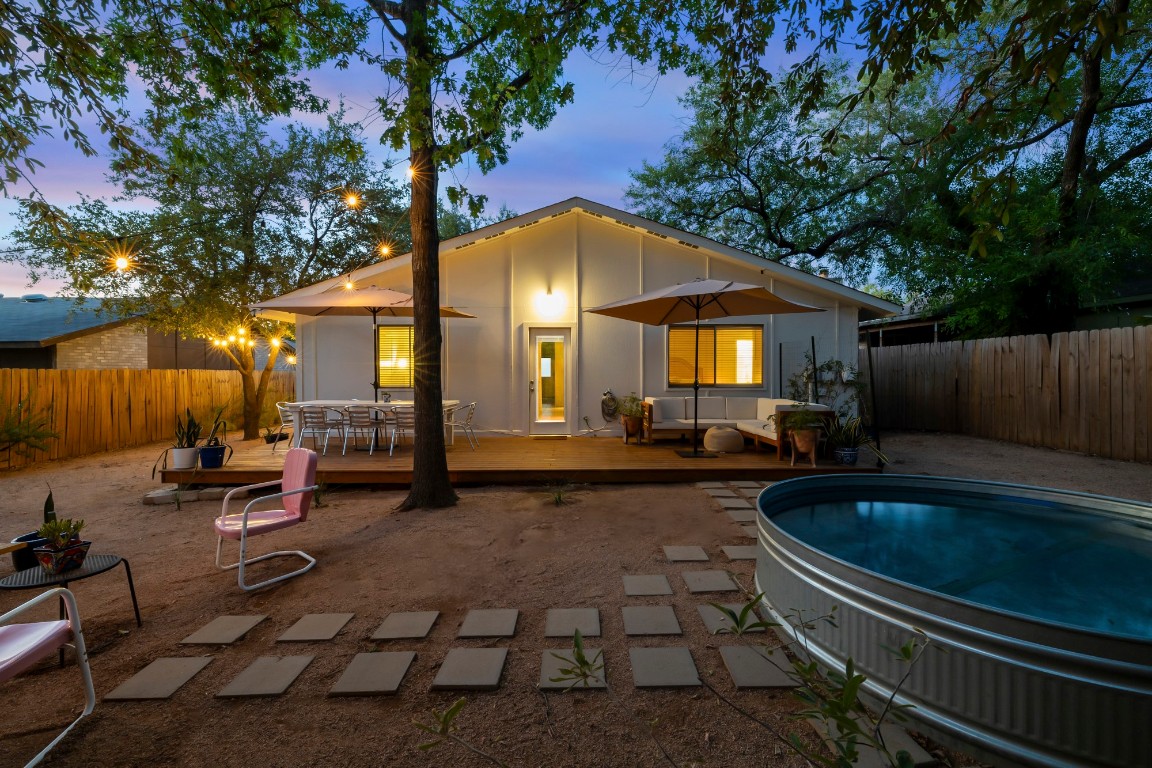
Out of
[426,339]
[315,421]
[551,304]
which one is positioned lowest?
[315,421]

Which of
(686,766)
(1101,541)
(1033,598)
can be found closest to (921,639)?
(686,766)

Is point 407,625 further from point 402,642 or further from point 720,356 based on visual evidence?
point 720,356

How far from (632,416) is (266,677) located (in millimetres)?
6963

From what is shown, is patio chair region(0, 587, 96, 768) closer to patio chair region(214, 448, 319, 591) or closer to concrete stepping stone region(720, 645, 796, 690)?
patio chair region(214, 448, 319, 591)

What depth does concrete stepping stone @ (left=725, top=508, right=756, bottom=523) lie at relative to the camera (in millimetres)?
5234

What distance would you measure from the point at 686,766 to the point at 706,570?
2080mm

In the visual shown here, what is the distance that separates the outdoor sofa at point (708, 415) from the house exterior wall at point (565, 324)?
712mm

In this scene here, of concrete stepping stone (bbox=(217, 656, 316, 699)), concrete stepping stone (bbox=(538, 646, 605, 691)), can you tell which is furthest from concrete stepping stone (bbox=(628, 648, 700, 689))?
concrete stepping stone (bbox=(217, 656, 316, 699))

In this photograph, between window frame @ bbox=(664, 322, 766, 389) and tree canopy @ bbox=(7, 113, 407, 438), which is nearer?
window frame @ bbox=(664, 322, 766, 389)

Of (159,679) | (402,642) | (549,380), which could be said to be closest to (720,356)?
(549,380)

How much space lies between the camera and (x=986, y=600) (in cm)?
361

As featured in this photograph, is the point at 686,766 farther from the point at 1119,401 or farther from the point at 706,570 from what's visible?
the point at 1119,401

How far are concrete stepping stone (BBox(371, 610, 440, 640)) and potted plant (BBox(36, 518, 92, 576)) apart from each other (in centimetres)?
176

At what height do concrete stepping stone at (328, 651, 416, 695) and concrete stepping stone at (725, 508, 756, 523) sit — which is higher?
concrete stepping stone at (725, 508, 756, 523)
